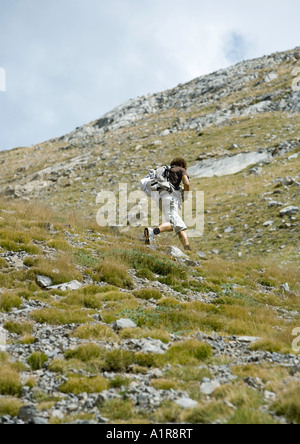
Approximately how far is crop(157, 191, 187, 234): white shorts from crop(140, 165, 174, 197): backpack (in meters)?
0.21

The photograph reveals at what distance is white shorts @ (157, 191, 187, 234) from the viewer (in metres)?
13.9

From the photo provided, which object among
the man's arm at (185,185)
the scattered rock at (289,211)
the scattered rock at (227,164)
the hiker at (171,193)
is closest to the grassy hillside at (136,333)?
the hiker at (171,193)

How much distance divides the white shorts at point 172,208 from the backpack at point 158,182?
0.69 ft

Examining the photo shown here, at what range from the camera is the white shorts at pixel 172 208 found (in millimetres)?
13898

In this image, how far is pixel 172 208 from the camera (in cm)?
1397

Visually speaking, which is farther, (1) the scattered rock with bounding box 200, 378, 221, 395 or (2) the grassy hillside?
(1) the scattered rock with bounding box 200, 378, 221, 395

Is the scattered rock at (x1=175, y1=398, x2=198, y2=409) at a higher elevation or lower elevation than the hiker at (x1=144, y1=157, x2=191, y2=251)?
lower

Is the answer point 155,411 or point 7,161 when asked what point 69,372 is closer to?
point 155,411

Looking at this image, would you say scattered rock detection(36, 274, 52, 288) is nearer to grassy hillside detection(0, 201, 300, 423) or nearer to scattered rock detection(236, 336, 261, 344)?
grassy hillside detection(0, 201, 300, 423)

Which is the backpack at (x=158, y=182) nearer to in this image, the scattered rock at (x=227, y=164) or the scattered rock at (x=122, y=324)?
the scattered rock at (x=122, y=324)

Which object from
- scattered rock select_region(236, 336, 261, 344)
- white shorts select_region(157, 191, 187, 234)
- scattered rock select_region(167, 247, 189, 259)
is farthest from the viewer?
scattered rock select_region(167, 247, 189, 259)

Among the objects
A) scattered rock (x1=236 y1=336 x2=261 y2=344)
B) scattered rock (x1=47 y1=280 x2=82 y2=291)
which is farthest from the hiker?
scattered rock (x1=236 y1=336 x2=261 y2=344)

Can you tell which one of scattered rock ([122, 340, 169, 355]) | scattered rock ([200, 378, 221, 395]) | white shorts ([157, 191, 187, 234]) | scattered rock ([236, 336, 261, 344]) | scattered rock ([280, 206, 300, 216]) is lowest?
scattered rock ([200, 378, 221, 395])

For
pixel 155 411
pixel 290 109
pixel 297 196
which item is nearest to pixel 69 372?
pixel 155 411
